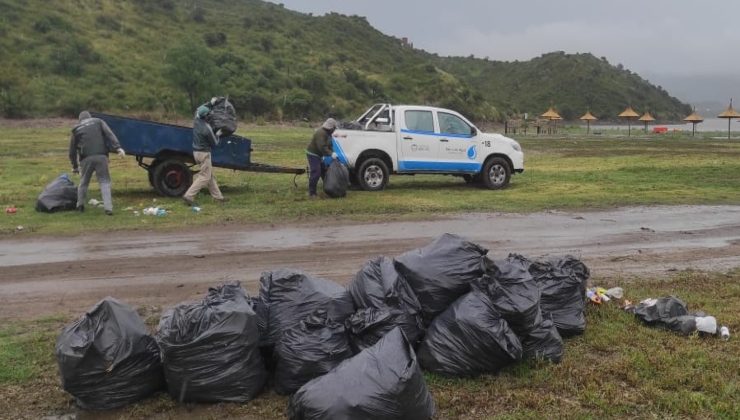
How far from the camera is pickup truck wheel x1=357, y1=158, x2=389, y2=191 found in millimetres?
14684

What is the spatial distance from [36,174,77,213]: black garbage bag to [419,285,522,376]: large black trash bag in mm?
9529

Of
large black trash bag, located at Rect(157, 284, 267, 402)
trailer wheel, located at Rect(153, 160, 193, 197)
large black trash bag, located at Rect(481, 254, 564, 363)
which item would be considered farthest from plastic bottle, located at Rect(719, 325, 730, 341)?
trailer wheel, located at Rect(153, 160, 193, 197)

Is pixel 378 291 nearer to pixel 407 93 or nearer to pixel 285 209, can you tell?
pixel 285 209

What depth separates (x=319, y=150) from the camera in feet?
45.1

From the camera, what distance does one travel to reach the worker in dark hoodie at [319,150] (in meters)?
13.6

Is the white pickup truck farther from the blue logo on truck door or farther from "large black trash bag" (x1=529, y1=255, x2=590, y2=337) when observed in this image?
"large black trash bag" (x1=529, y1=255, x2=590, y2=337)

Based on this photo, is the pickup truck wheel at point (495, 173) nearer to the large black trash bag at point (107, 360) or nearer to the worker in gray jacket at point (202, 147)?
the worker in gray jacket at point (202, 147)

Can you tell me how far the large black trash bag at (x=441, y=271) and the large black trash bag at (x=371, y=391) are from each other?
3.22ft

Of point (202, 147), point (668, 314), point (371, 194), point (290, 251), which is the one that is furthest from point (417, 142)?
point (668, 314)

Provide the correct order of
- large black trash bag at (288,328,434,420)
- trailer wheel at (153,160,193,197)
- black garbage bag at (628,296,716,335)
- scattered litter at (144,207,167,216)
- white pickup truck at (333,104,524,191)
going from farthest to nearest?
white pickup truck at (333,104,524,191), trailer wheel at (153,160,193,197), scattered litter at (144,207,167,216), black garbage bag at (628,296,716,335), large black trash bag at (288,328,434,420)

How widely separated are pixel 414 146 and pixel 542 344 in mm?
10346

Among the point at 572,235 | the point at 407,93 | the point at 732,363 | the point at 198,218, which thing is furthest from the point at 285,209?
the point at 407,93

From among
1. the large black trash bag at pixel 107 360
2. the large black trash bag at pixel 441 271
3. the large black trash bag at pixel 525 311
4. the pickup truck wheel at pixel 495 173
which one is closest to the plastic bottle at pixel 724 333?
the large black trash bag at pixel 525 311

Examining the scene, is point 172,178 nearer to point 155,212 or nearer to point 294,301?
point 155,212
